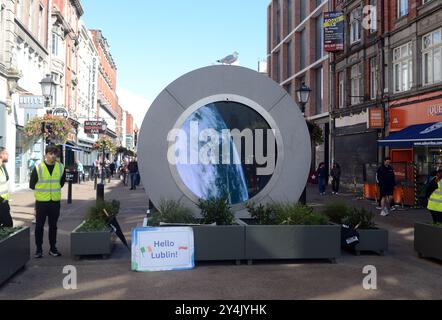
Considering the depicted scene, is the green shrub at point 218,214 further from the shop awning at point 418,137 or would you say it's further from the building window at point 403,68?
the building window at point 403,68

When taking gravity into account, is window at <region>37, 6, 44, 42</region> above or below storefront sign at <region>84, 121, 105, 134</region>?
above

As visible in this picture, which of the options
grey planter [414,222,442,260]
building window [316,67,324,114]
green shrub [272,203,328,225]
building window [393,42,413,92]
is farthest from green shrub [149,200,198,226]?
building window [316,67,324,114]

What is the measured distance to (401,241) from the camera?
33.9 feet

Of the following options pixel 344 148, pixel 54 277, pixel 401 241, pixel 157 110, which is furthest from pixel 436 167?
A: pixel 54 277

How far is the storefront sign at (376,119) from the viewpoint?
24219 millimetres

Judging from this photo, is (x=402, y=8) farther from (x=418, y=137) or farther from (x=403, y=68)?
(x=418, y=137)

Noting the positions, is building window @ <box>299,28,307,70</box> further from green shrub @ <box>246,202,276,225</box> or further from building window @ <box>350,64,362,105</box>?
green shrub @ <box>246,202,276,225</box>

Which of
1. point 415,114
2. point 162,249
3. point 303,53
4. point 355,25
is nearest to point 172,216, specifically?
point 162,249

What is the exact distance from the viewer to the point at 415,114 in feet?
70.7

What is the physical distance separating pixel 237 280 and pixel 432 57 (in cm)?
1769

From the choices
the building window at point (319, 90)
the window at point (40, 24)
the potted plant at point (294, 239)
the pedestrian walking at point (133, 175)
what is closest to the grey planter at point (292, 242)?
the potted plant at point (294, 239)

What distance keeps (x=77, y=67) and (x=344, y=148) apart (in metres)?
27.8

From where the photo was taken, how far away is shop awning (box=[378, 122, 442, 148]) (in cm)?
1689

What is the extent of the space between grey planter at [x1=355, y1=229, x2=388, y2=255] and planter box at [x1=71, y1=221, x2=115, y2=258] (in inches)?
177
